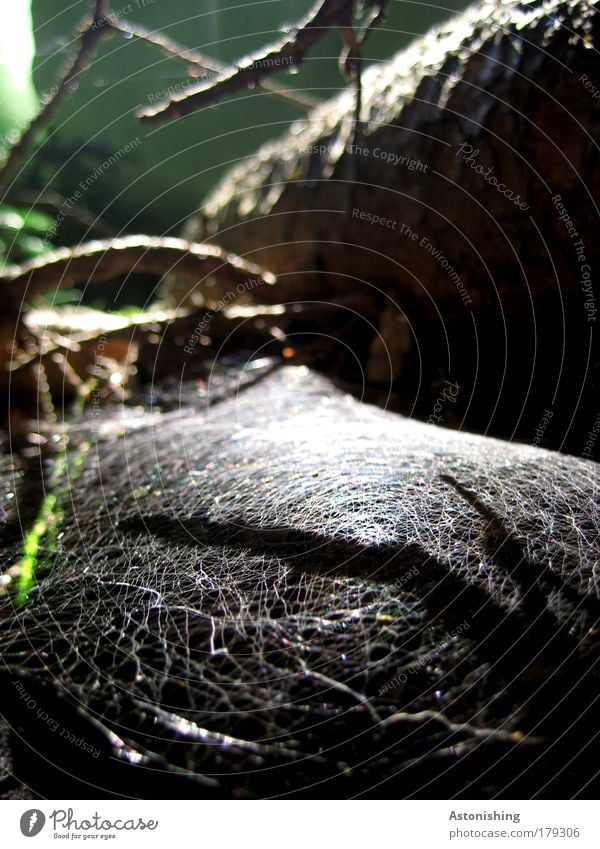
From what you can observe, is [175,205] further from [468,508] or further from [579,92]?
[468,508]

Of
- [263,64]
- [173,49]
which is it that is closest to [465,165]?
[263,64]

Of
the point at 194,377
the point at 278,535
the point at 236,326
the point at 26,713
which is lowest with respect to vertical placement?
the point at 26,713

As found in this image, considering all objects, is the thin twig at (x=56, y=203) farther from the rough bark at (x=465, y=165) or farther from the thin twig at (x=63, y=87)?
the rough bark at (x=465, y=165)

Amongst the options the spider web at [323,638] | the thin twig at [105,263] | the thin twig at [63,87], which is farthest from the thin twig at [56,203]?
the spider web at [323,638]

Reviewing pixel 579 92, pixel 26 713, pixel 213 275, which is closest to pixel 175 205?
pixel 213 275

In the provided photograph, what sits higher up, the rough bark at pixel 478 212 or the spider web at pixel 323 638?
the rough bark at pixel 478 212

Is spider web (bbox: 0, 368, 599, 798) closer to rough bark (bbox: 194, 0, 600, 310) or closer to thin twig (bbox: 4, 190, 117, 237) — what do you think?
rough bark (bbox: 194, 0, 600, 310)
